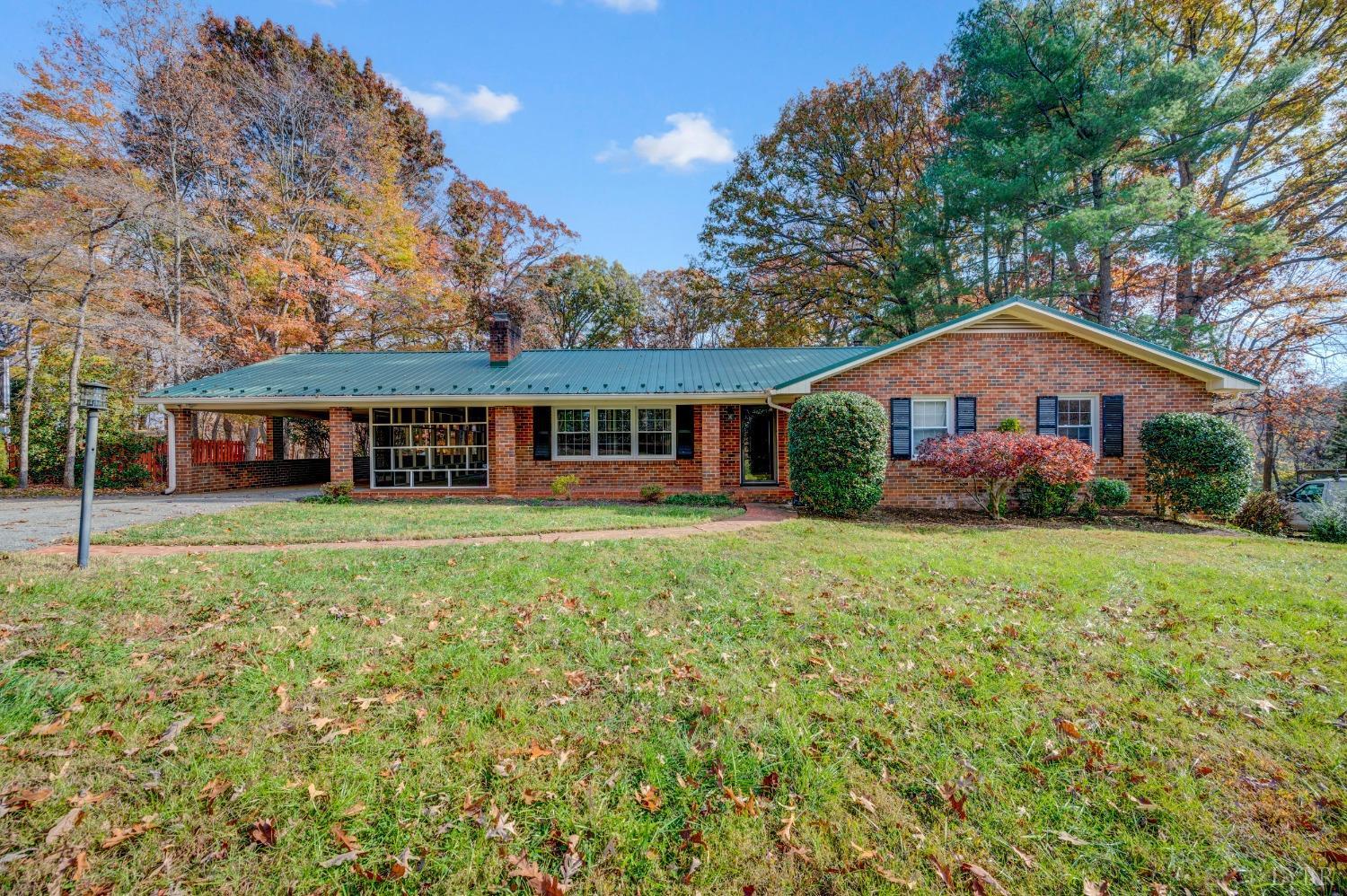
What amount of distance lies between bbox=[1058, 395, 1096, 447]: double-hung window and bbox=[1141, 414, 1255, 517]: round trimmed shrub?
1.06 meters

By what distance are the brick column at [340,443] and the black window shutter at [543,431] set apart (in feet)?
14.1

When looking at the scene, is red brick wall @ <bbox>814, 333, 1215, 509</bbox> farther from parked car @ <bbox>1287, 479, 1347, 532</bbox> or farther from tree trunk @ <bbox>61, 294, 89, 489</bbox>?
tree trunk @ <bbox>61, 294, 89, 489</bbox>

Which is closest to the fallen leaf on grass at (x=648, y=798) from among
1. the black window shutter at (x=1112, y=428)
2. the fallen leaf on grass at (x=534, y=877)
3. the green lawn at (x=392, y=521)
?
the fallen leaf on grass at (x=534, y=877)

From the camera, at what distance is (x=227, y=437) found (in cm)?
2203

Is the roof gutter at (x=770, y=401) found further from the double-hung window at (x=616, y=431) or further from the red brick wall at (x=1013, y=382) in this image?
the double-hung window at (x=616, y=431)

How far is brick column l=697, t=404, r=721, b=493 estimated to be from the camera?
40.9 ft

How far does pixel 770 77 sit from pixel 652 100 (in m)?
7.02

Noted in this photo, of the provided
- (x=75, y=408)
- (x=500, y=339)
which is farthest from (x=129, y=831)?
(x=75, y=408)

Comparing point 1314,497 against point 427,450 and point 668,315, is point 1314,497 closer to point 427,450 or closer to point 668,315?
point 427,450

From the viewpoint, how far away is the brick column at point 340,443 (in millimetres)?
12523

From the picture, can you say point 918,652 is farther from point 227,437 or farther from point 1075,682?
point 227,437

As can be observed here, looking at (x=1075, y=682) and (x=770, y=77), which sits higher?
(x=770, y=77)

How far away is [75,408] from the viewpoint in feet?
48.1

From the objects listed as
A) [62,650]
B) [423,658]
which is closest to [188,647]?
[62,650]
